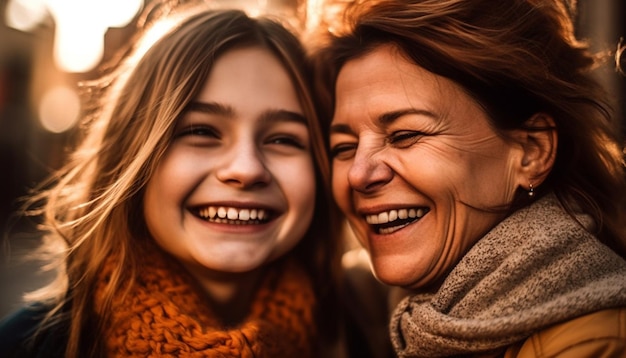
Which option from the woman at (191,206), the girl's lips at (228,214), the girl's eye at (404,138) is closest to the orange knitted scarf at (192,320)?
the woman at (191,206)

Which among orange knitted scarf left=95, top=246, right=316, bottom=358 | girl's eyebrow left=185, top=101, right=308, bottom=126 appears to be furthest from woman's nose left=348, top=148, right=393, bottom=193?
orange knitted scarf left=95, top=246, right=316, bottom=358

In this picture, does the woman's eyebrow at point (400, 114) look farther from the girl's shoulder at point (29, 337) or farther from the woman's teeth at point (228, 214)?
the girl's shoulder at point (29, 337)

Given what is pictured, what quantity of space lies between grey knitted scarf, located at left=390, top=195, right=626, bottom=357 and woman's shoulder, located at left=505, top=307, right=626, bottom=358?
0.09 ft

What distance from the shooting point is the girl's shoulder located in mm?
2016

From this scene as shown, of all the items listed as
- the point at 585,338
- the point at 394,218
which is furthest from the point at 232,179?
the point at 585,338

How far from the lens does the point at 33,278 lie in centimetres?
915

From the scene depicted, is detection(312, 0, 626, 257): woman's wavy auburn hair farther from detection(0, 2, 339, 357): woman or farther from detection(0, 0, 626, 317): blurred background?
detection(0, 0, 626, 317): blurred background

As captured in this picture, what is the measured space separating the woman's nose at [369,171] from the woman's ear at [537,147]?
1.57ft

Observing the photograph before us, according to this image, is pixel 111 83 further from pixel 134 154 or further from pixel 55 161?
pixel 55 161

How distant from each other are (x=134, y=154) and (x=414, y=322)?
1.22m

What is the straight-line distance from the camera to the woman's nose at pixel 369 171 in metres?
2.08

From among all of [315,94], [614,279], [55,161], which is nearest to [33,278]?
[55,161]

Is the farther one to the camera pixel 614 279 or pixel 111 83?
pixel 111 83

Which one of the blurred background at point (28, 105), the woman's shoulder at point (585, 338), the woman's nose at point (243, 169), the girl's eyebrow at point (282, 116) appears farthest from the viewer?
the blurred background at point (28, 105)
